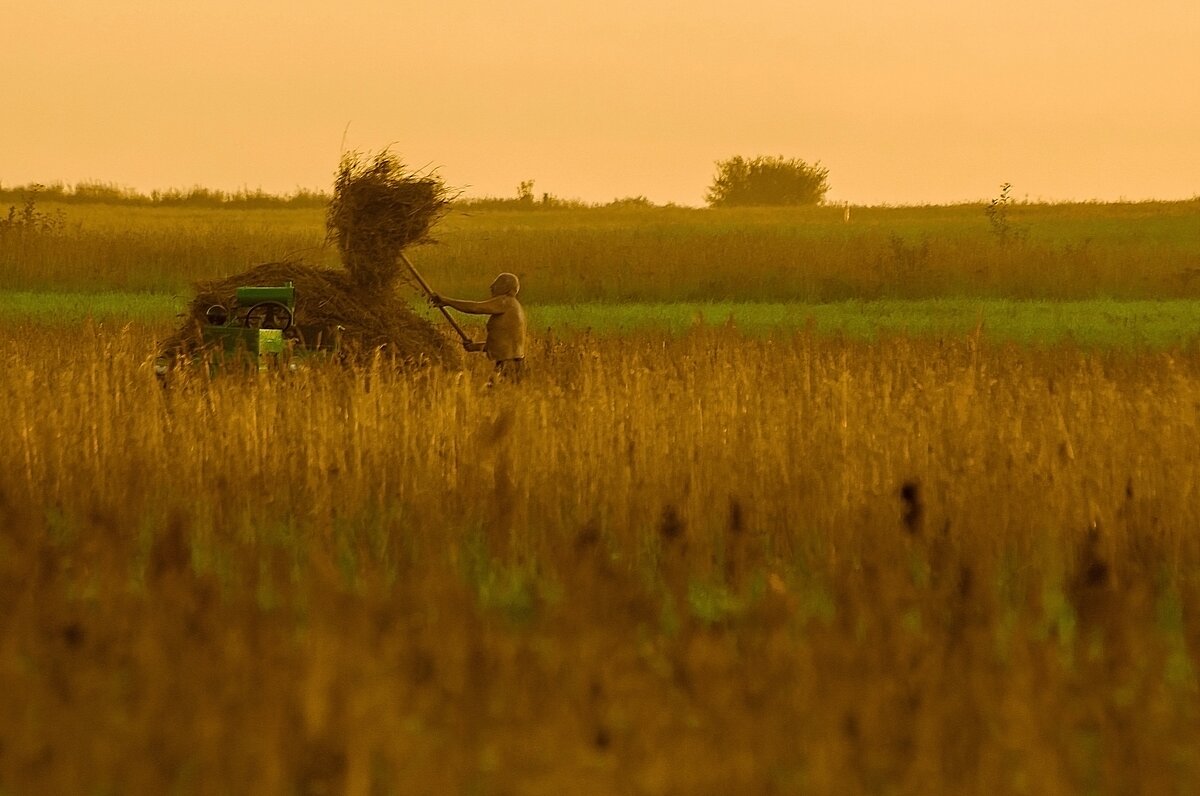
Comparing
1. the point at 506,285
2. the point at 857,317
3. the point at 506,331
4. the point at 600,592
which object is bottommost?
the point at 857,317

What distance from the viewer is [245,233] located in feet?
104

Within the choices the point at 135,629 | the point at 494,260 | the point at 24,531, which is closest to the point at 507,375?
the point at 24,531

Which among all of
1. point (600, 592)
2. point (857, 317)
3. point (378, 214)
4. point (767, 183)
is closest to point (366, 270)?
point (378, 214)

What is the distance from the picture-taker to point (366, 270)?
9977mm

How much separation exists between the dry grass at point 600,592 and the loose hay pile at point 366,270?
84.2 inches

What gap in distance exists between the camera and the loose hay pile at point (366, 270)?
31.9 feet

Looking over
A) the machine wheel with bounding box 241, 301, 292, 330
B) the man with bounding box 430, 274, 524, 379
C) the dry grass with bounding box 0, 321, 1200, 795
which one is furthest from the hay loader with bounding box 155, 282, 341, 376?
the dry grass with bounding box 0, 321, 1200, 795

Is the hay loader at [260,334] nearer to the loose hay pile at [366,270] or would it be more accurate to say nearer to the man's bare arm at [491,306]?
the loose hay pile at [366,270]

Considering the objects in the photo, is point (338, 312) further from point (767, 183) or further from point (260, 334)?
point (767, 183)

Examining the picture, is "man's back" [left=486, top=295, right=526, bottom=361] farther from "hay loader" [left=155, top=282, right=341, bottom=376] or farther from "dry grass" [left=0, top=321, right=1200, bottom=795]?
"dry grass" [left=0, top=321, right=1200, bottom=795]

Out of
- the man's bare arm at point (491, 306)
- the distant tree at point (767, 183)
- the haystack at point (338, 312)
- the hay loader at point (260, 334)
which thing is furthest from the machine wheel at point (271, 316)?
the distant tree at point (767, 183)

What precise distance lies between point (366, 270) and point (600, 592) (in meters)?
6.44

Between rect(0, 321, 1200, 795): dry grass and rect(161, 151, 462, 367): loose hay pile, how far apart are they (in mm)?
2138

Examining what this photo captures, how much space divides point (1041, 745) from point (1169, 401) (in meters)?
4.65
